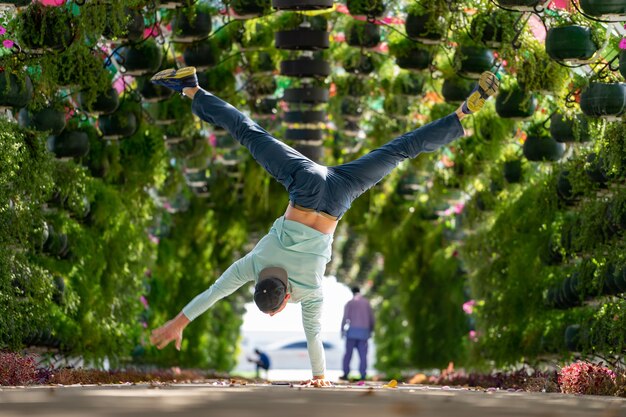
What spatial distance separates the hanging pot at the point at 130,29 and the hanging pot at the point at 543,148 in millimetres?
3967

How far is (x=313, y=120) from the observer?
16.1 metres

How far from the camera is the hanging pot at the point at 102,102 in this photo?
43.6 ft

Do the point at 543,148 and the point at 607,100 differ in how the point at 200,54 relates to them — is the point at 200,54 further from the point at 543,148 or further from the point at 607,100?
the point at 607,100

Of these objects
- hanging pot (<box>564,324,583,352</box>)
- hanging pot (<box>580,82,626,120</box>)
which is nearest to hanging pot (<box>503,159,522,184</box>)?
hanging pot (<box>564,324,583,352</box>)

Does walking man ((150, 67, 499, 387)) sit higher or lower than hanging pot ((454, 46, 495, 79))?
lower

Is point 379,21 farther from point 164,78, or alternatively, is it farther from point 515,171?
point 164,78

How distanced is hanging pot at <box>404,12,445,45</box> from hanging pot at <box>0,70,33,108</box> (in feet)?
11.8

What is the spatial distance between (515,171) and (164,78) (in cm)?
700

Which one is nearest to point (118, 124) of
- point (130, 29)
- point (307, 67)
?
point (307, 67)

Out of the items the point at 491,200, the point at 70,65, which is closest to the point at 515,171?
the point at 491,200

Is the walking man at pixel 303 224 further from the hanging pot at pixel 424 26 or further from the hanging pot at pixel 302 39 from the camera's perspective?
the hanging pot at pixel 302 39

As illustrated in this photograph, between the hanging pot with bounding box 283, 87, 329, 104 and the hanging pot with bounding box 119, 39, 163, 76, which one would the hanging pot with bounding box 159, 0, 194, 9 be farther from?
the hanging pot with bounding box 283, 87, 329, 104

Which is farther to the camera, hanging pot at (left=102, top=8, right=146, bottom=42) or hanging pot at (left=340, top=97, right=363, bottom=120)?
hanging pot at (left=340, top=97, right=363, bottom=120)

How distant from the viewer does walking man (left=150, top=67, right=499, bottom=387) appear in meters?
8.74
